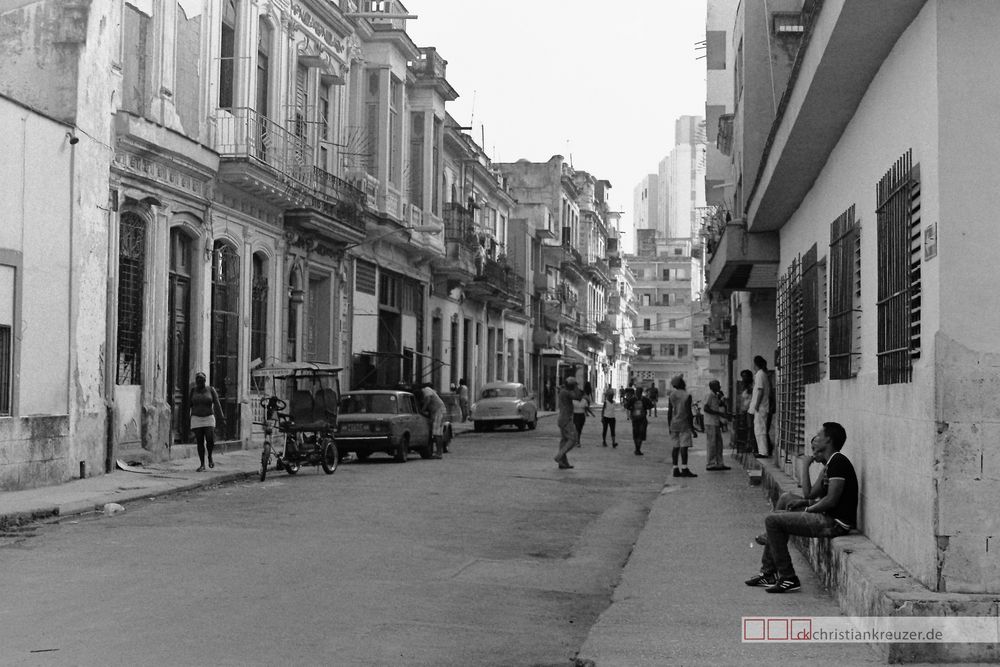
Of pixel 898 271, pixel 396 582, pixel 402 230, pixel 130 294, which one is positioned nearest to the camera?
pixel 898 271

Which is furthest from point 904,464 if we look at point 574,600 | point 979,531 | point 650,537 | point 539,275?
point 539,275

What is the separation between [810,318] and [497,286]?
122 ft

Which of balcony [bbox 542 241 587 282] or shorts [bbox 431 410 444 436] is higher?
balcony [bbox 542 241 587 282]

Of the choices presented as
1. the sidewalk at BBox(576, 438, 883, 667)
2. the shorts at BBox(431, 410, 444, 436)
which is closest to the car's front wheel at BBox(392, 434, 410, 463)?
the shorts at BBox(431, 410, 444, 436)

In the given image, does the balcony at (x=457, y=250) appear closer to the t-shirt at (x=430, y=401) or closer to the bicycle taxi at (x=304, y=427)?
the t-shirt at (x=430, y=401)

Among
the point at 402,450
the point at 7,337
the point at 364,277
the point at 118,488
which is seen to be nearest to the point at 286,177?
the point at 402,450

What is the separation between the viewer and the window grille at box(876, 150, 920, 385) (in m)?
7.65

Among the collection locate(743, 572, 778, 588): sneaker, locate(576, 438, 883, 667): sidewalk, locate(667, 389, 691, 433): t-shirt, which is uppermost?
locate(667, 389, 691, 433): t-shirt

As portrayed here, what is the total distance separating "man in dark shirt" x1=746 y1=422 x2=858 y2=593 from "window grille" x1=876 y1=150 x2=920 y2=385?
726 millimetres

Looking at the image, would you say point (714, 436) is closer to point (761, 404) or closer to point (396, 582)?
point (761, 404)

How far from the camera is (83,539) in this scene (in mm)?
12016

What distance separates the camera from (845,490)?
9102 millimetres

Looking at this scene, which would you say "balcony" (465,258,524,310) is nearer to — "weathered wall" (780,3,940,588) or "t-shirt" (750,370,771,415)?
"t-shirt" (750,370,771,415)

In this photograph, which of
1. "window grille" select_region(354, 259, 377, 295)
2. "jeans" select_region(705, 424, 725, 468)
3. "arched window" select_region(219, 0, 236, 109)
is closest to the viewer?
"jeans" select_region(705, 424, 725, 468)
